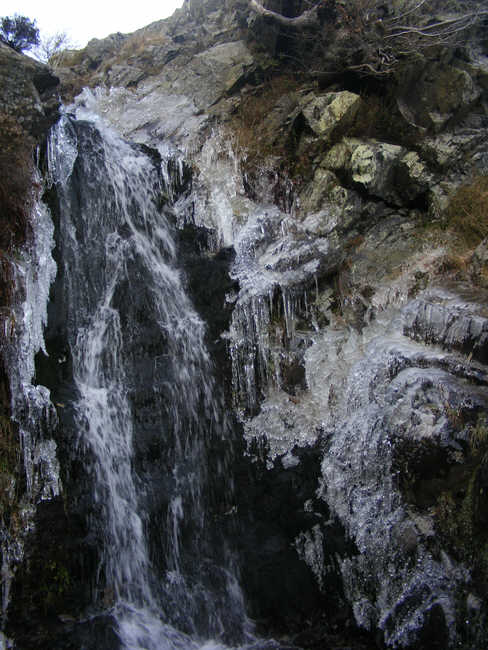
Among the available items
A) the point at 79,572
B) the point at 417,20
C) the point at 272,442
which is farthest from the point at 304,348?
the point at 417,20

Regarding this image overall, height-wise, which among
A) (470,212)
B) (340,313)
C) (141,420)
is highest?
(470,212)

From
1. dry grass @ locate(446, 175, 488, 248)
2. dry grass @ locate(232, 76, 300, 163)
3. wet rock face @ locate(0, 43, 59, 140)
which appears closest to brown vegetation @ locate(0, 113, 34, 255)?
wet rock face @ locate(0, 43, 59, 140)

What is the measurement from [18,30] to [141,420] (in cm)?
1245

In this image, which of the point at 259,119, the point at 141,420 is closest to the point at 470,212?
the point at 259,119

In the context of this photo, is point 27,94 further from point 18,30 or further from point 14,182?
point 18,30

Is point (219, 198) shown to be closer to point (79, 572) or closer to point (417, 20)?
point (417, 20)

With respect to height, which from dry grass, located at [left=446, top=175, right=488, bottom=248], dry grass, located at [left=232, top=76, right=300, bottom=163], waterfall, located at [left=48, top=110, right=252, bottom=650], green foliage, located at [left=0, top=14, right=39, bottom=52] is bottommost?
waterfall, located at [left=48, top=110, right=252, bottom=650]

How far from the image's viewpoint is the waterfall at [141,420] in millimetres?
6258

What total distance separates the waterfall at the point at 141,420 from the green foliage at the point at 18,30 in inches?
301

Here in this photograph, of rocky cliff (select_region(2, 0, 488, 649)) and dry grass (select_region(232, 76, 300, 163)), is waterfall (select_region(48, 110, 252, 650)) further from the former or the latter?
dry grass (select_region(232, 76, 300, 163))

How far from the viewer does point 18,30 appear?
43.3ft

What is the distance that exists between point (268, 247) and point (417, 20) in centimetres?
570

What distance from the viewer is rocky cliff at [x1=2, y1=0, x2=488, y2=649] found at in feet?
17.5

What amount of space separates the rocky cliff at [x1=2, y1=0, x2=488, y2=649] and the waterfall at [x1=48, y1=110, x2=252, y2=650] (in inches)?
11.5
